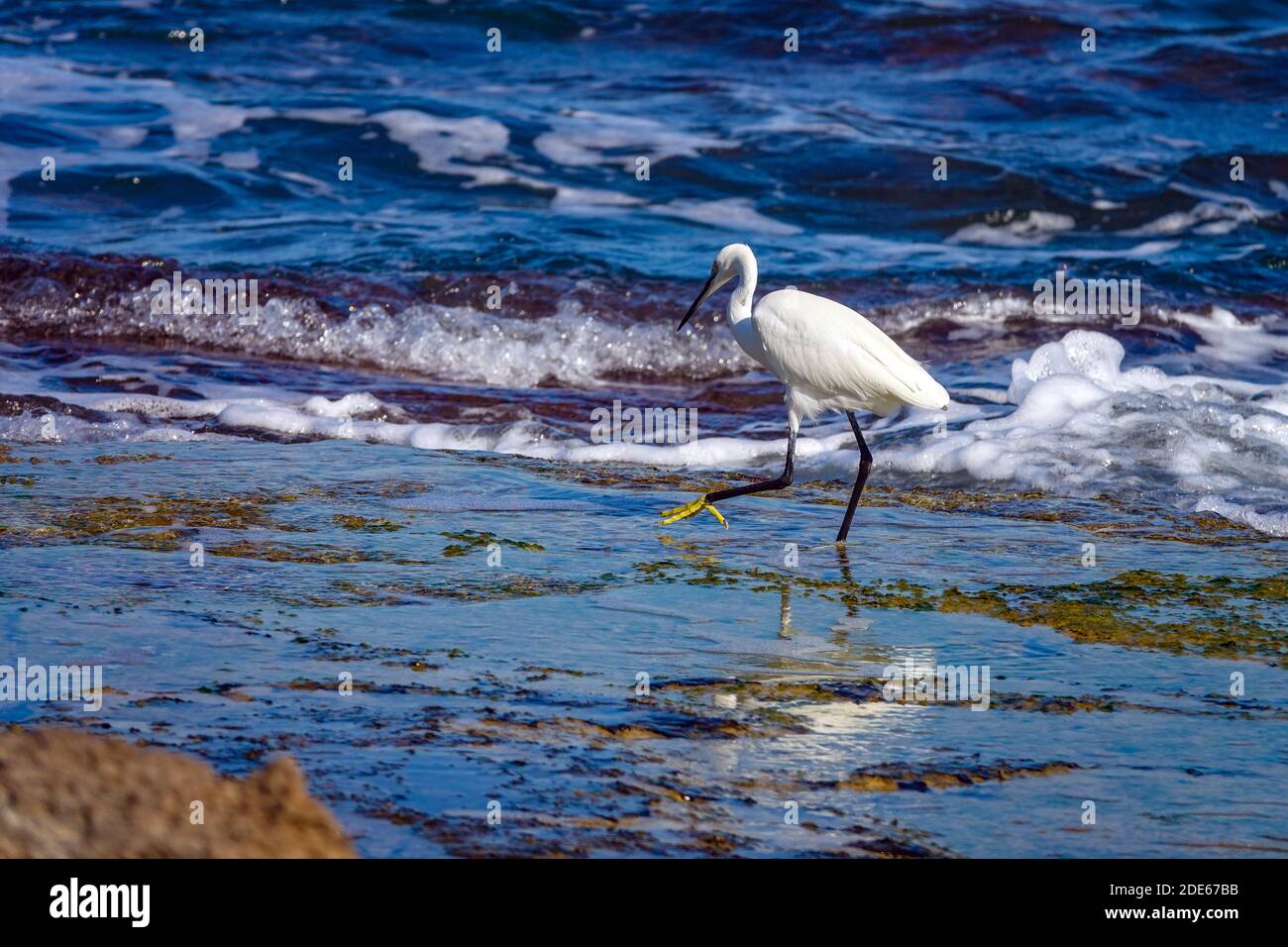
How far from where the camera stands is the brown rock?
7.18ft

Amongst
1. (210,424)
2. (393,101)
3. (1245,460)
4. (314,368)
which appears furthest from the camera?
(393,101)

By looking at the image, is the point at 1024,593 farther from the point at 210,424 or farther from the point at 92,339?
the point at 92,339

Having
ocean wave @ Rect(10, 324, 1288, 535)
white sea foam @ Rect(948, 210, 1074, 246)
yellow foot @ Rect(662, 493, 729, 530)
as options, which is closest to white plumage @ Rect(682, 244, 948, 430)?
yellow foot @ Rect(662, 493, 729, 530)

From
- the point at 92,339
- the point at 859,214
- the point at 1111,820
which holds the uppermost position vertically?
the point at 859,214

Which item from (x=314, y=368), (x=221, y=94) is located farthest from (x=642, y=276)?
(x=221, y=94)

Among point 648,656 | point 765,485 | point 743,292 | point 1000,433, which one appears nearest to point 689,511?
point 765,485

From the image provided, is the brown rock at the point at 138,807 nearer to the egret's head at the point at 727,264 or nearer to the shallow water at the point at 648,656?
the shallow water at the point at 648,656

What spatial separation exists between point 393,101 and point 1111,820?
1411 centimetres

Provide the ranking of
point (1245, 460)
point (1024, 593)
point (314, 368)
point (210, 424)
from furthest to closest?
point (314, 368), point (210, 424), point (1245, 460), point (1024, 593)

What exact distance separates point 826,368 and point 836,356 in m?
0.08

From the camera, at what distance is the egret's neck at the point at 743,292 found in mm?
6988

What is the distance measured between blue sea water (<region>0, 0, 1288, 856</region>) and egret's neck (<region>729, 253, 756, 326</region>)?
31.9 inches

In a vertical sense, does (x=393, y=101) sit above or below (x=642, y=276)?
above
